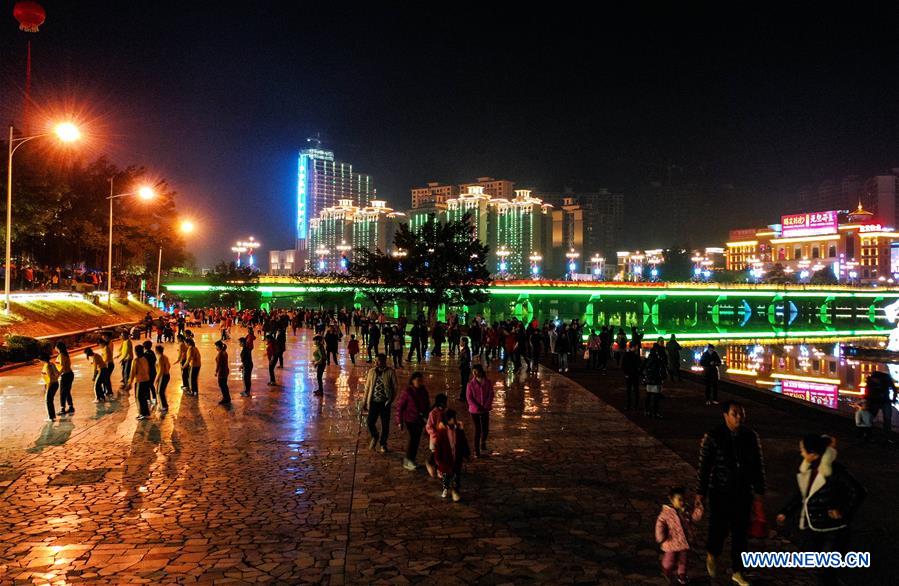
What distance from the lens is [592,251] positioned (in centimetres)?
19912

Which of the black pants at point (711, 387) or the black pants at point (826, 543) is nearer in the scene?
the black pants at point (826, 543)

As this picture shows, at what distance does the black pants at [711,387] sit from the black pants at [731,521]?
9.64 m

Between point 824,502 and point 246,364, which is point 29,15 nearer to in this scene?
point 246,364

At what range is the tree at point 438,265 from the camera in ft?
109

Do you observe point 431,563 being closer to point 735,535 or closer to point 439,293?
point 735,535

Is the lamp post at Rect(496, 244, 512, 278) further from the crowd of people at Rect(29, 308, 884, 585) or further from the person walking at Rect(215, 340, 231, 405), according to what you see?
the person walking at Rect(215, 340, 231, 405)

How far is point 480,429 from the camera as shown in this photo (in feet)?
32.5

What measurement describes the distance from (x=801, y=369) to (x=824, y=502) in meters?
31.6

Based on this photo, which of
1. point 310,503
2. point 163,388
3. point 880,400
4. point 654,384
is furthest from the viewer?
point 163,388

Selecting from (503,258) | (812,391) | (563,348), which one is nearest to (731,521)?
(563,348)

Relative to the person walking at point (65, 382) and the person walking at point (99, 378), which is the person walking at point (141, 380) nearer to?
the person walking at point (65, 382)

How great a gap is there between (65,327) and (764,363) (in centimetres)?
3561

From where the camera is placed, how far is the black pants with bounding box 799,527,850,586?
5207 mm

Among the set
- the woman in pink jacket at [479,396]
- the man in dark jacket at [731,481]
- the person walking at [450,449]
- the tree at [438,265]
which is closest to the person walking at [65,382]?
the woman in pink jacket at [479,396]
